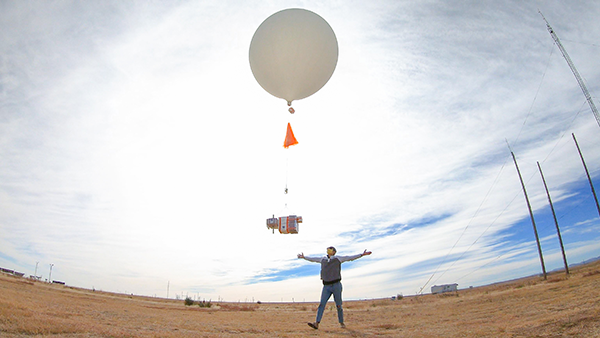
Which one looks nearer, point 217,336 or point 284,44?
point 217,336

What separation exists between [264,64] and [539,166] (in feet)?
118

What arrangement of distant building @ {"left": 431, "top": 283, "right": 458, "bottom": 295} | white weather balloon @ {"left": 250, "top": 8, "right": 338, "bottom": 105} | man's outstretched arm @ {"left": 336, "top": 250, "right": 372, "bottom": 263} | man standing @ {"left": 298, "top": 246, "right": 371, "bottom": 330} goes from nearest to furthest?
man standing @ {"left": 298, "top": 246, "right": 371, "bottom": 330} → man's outstretched arm @ {"left": 336, "top": 250, "right": 372, "bottom": 263} → white weather balloon @ {"left": 250, "top": 8, "right": 338, "bottom": 105} → distant building @ {"left": 431, "top": 283, "right": 458, "bottom": 295}

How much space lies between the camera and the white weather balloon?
33.2 ft

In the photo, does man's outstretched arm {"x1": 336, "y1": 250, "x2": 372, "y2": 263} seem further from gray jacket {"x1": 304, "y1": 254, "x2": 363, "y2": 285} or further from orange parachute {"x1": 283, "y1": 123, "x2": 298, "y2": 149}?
orange parachute {"x1": 283, "y1": 123, "x2": 298, "y2": 149}

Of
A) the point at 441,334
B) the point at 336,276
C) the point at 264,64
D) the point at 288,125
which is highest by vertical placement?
the point at 264,64

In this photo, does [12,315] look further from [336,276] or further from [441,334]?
[441,334]

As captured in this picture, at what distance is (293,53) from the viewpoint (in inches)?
398

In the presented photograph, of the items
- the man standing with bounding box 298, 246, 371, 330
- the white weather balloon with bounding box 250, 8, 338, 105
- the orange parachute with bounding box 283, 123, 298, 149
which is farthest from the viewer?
the orange parachute with bounding box 283, 123, 298, 149

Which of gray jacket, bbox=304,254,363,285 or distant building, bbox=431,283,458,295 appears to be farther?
distant building, bbox=431,283,458,295

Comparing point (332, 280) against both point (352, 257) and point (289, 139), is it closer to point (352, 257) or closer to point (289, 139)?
point (352, 257)

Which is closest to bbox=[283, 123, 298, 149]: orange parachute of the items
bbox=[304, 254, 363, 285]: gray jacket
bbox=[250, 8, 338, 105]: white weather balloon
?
bbox=[250, 8, 338, 105]: white weather balloon

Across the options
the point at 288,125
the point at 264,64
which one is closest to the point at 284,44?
the point at 264,64

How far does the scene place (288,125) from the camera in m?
11.9

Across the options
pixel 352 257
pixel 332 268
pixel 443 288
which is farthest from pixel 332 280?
pixel 443 288
